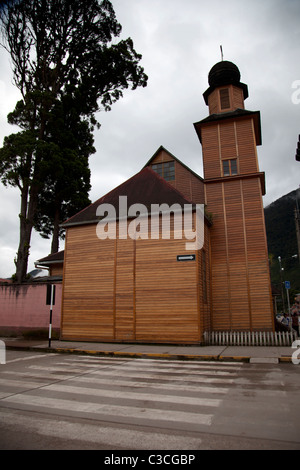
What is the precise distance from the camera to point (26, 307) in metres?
16.6

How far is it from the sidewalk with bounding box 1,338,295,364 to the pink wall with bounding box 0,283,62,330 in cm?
258

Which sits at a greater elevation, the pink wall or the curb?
the pink wall

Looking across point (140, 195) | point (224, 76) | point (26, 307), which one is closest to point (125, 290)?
point (140, 195)

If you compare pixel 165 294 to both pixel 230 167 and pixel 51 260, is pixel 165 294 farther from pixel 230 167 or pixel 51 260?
pixel 51 260

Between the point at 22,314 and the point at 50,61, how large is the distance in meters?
20.4

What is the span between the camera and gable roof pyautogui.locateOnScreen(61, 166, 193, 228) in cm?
1498

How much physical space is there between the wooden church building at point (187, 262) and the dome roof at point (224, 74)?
9 cm

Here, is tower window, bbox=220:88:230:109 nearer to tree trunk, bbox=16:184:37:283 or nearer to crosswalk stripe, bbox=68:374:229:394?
tree trunk, bbox=16:184:37:283

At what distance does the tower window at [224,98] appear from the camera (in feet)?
63.8

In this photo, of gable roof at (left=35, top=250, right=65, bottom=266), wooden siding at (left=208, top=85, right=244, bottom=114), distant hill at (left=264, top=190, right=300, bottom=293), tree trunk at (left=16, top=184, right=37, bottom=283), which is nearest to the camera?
wooden siding at (left=208, top=85, right=244, bottom=114)

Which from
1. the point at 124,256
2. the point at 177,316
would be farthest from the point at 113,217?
the point at 177,316

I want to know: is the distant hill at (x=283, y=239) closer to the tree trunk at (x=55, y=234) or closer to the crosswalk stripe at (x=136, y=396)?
the tree trunk at (x=55, y=234)

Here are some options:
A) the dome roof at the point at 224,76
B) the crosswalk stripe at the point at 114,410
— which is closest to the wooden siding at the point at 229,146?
the dome roof at the point at 224,76

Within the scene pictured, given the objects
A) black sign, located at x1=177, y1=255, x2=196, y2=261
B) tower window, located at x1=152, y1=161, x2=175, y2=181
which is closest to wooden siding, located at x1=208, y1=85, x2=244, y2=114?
tower window, located at x1=152, y1=161, x2=175, y2=181
